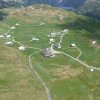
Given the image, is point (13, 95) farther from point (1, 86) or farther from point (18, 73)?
point (18, 73)

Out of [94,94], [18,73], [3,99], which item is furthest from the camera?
[18,73]

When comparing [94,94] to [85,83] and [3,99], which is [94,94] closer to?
[85,83]

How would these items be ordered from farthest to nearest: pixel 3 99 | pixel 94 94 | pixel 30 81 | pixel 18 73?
1. pixel 18 73
2. pixel 30 81
3. pixel 94 94
4. pixel 3 99

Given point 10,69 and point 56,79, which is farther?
point 10,69

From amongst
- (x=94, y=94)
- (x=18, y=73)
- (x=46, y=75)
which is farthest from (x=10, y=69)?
(x=94, y=94)

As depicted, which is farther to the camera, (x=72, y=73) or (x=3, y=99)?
(x=72, y=73)

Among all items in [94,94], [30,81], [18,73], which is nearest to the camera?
[94,94]

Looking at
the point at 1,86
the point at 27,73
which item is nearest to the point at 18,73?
the point at 27,73

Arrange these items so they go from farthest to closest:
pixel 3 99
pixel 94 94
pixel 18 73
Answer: pixel 18 73
pixel 94 94
pixel 3 99
